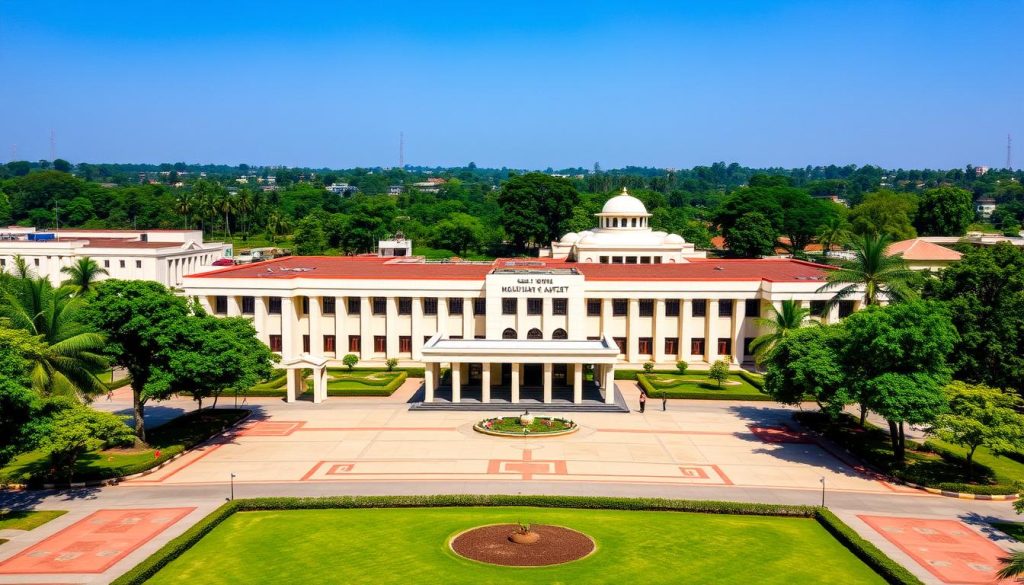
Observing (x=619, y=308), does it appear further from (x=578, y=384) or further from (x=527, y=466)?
(x=527, y=466)

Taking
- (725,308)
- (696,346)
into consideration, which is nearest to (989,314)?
(725,308)

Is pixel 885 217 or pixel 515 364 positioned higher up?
pixel 885 217

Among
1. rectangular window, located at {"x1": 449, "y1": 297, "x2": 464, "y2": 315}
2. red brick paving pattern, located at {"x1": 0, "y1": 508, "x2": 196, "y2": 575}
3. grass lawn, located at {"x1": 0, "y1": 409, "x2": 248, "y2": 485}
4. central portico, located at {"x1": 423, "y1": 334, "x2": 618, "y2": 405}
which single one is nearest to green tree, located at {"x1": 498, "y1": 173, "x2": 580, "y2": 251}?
rectangular window, located at {"x1": 449, "y1": 297, "x2": 464, "y2": 315}

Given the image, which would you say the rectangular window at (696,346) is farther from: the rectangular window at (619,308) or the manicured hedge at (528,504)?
the manicured hedge at (528,504)

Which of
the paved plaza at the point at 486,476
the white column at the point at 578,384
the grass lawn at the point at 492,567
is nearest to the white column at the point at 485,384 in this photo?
the paved plaza at the point at 486,476

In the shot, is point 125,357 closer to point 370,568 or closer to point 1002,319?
point 370,568

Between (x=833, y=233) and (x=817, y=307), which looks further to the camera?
(x=833, y=233)
